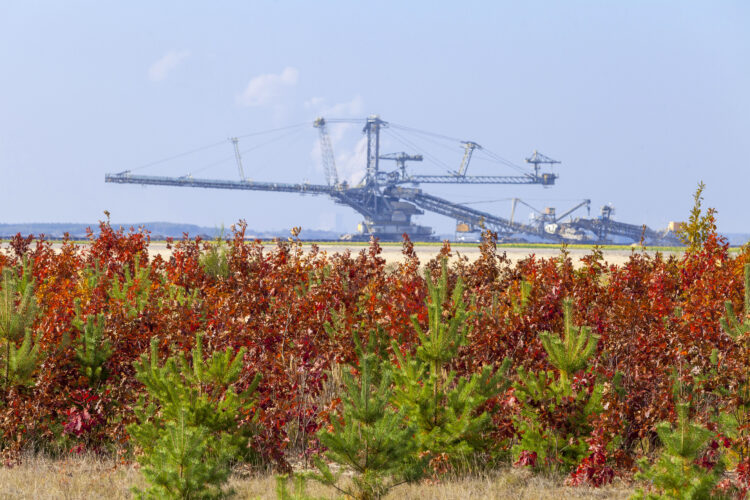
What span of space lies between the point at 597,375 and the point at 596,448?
86 centimetres

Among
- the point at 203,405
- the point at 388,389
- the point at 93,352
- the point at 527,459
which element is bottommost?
the point at 527,459

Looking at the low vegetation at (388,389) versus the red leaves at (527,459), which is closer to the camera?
the low vegetation at (388,389)

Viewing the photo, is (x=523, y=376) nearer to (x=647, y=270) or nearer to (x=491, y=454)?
(x=491, y=454)

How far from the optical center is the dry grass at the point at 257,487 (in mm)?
6125

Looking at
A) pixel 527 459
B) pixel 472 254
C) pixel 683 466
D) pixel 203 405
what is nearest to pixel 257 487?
pixel 203 405

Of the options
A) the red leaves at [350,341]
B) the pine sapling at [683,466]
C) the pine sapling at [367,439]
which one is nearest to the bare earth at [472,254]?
the red leaves at [350,341]

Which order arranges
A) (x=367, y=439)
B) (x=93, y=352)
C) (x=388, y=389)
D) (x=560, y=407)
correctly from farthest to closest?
1. (x=93, y=352)
2. (x=560, y=407)
3. (x=388, y=389)
4. (x=367, y=439)

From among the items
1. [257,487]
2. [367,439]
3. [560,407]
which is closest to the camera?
[367,439]

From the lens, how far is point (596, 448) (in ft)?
20.5

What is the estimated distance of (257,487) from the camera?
6406mm

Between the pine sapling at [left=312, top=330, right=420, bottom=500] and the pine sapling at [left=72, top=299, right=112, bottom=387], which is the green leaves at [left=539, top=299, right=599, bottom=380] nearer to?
the pine sapling at [left=312, top=330, right=420, bottom=500]

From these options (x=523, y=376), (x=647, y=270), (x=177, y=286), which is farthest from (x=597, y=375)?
(x=177, y=286)

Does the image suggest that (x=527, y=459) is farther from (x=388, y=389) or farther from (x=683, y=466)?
(x=683, y=466)

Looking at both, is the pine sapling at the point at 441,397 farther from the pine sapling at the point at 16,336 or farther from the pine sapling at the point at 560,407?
the pine sapling at the point at 16,336
